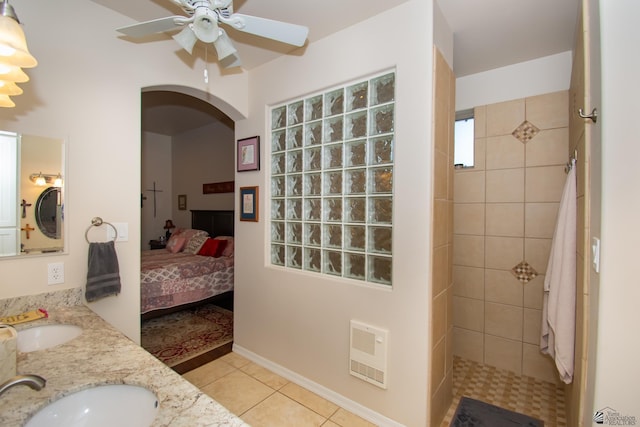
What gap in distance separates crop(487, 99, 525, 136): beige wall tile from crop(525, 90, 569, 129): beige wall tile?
2.1 inches

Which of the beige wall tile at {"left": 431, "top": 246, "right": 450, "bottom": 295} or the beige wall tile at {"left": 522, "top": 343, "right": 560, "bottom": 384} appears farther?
the beige wall tile at {"left": 522, "top": 343, "right": 560, "bottom": 384}

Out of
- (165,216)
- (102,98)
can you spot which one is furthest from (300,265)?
(165,216)

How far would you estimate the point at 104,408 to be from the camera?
935 mm

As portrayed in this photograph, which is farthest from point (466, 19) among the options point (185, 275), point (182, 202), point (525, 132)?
point (182, 202)

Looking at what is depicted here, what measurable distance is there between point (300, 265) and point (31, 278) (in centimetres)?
155

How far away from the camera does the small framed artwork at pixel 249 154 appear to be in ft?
8.25

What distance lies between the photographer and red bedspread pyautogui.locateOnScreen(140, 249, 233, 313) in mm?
3076

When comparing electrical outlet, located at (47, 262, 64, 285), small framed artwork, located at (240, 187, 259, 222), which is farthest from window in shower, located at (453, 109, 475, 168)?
electrical outlet, located at (47, 262, 64, 285)

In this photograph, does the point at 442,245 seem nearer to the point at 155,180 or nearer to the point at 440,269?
the point at 440,269

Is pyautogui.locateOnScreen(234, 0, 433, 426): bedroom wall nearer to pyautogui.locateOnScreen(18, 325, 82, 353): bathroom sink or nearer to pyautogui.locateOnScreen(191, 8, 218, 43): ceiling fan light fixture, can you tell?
pyautogui.locateOnScreen(191, 8, 218, 43): ceiling fan light fixture

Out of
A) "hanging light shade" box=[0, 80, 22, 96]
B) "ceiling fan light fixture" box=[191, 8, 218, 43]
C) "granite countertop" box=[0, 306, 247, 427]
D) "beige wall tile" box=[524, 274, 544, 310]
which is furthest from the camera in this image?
"beige wall tile" box=[524, 274, 544, 310]

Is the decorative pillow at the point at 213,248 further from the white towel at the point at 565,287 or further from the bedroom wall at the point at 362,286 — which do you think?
the white towel at the point at 565,287

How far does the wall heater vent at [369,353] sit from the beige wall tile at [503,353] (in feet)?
4.26

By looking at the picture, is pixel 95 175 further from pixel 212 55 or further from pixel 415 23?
pixel 415 23
